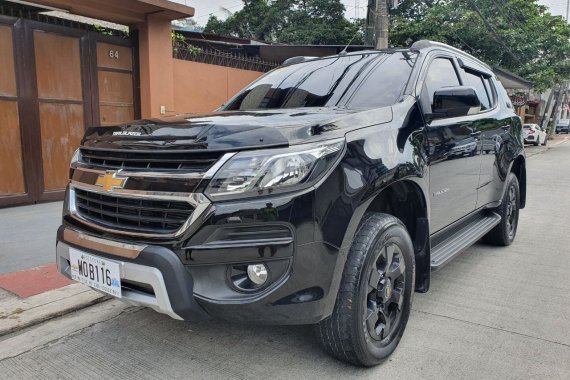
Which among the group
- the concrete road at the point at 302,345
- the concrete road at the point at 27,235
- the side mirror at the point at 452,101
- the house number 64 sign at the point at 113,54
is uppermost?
the house number 64 sign at the point at 113,54

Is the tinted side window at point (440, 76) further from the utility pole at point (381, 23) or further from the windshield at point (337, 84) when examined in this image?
the utility pole at point (381, 23)

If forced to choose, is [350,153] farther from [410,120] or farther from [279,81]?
[279,81]

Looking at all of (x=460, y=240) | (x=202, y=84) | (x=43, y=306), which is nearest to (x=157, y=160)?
(x=43, y=306)

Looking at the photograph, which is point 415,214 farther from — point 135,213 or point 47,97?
point 47,97

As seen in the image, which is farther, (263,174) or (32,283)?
(32,283)

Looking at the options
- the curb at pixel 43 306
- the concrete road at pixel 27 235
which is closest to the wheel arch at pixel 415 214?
the curb at pixel 43 306

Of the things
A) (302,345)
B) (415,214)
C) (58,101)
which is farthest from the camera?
(58,101)

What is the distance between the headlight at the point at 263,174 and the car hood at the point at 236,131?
0.17 ft

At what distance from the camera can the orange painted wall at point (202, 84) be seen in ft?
29.0

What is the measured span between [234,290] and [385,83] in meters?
1.86

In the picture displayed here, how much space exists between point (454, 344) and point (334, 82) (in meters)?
1.94

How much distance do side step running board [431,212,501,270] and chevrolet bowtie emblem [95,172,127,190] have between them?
2.01m

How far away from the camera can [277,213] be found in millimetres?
2051

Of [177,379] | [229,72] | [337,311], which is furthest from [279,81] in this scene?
[229,72]
